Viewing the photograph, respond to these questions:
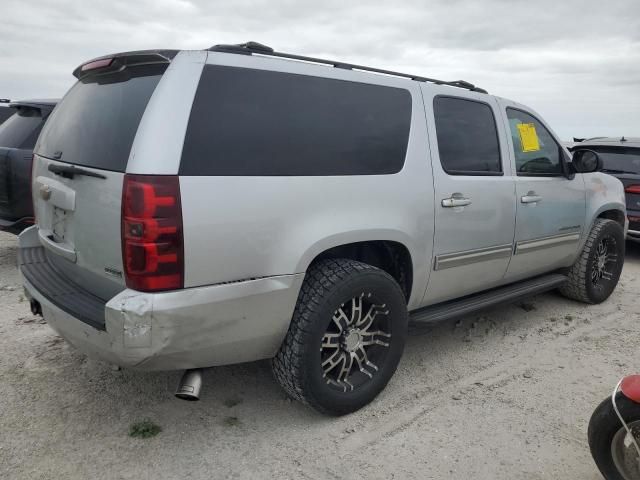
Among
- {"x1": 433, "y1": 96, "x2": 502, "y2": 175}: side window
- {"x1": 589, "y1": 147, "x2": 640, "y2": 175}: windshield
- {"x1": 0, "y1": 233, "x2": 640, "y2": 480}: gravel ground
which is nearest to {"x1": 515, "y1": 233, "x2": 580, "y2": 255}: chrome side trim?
{"x1": 433, "y1": 96, "x2": 502, "y2": 175}: side window

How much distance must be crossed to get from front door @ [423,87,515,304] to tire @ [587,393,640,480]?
4.10 feet

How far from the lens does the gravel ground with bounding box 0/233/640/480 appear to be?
2453 mm

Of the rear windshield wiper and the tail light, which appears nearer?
the tail light

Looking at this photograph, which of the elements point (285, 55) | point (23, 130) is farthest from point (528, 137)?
point (23, 130)

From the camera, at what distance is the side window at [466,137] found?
10.8 ft

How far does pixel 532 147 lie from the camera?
405 centimetres

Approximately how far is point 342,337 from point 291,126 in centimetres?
114

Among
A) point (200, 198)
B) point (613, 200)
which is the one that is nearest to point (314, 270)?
point (200, 198)

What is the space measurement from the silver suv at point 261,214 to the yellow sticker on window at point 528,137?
20.7 inches

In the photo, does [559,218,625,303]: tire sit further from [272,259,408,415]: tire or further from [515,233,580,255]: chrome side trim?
[272,259,408,415]: tire

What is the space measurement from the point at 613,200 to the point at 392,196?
10.0 ft

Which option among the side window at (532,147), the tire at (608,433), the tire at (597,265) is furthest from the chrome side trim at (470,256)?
the tire at (597,265)

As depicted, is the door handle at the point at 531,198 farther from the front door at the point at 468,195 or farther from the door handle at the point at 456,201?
the door handle at the point at 456,201

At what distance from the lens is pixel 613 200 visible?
4832 millimetres
